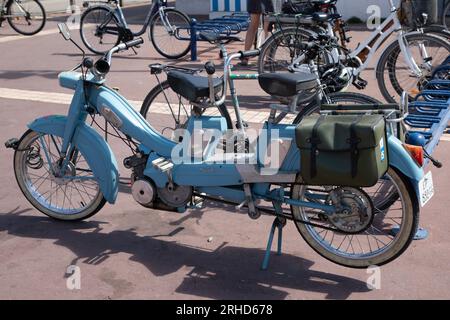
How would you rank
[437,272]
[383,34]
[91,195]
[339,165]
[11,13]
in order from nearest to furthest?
[339,165]
[437,272]
[91,195]
[383,34]
[11,13]

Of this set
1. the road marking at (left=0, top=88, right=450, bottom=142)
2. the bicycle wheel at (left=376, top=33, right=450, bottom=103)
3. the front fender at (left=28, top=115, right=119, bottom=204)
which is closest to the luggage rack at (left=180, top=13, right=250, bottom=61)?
the road marking at (left=0, top=88, right=450, bottom=142)

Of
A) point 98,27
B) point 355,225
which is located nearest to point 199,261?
point 355,225

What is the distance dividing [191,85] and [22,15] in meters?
10.1

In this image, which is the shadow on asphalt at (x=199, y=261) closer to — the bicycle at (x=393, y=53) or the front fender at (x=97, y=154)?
the front fender at (x=97, y=154)

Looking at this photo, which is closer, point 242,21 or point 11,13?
point 242,21

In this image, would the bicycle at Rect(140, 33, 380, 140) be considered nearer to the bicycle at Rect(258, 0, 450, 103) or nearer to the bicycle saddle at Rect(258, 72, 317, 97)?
the bicycle saddle at Rect(258, 72, 317, 97)

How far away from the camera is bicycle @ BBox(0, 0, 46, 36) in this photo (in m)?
13.4

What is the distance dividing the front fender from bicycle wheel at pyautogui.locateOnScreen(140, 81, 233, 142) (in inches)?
22.6

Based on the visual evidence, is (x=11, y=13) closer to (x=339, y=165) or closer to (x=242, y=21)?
(x=242, y=21)

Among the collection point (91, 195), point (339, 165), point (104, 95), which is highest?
point (104, 95)

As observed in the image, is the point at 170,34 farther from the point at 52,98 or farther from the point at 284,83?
the point at 284,83
